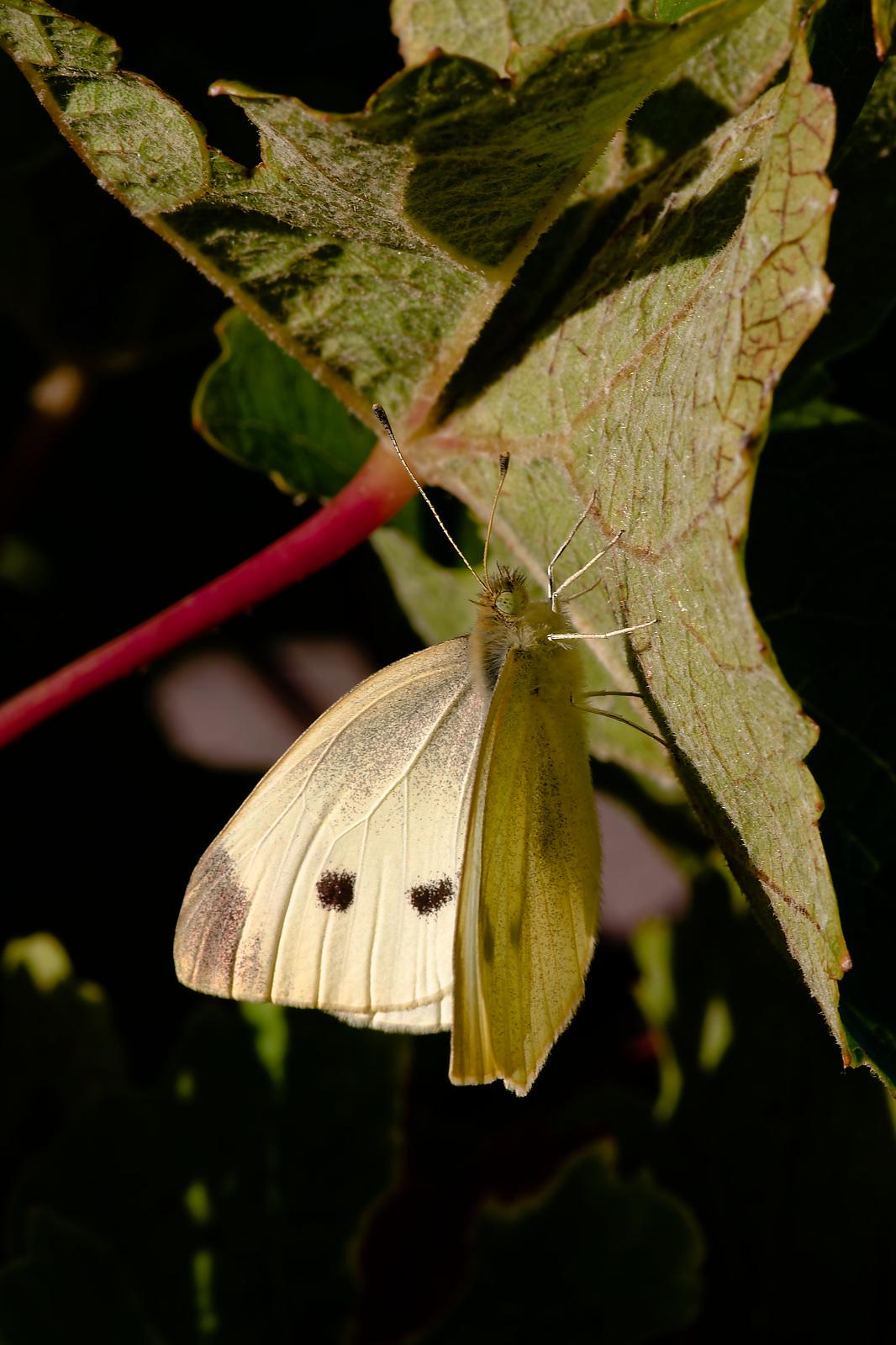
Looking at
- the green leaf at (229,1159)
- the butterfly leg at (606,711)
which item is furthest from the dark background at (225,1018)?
the butterfly leg at (606,711)

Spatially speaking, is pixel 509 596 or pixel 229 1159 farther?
pixel 229 1159

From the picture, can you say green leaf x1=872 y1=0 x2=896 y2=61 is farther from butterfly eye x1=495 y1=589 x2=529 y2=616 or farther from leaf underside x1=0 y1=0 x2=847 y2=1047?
→ butterfly eye x1=495 y1=589 x2=529 y2=616

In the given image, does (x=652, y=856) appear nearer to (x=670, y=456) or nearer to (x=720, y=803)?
(x=720, y=803)

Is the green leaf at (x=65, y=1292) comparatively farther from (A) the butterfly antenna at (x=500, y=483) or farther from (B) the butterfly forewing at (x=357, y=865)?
(A) the butterfly antenna at (x=500, y=483)

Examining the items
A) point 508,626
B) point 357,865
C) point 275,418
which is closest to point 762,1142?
point 357,865

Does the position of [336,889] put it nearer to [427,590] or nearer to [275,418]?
[427,590]

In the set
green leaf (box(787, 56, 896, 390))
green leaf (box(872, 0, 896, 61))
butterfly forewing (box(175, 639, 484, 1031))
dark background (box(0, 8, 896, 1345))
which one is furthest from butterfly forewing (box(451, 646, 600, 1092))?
green leaf (box(872, 0, 896, 61))
